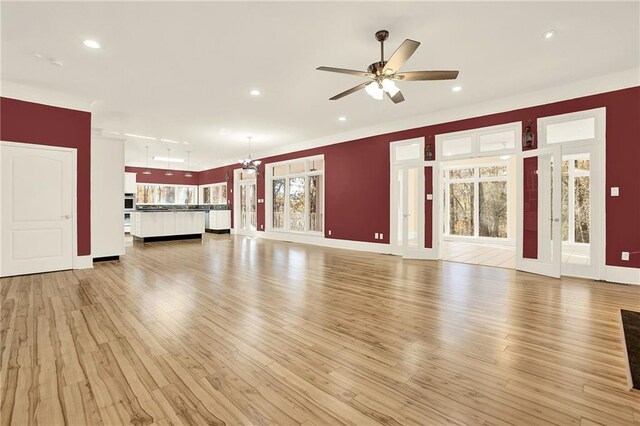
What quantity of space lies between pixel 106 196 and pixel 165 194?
9.54m

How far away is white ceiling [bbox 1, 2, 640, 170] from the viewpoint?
3.11 m

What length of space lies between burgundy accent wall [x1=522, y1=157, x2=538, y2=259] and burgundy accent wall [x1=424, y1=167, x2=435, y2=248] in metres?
1.71

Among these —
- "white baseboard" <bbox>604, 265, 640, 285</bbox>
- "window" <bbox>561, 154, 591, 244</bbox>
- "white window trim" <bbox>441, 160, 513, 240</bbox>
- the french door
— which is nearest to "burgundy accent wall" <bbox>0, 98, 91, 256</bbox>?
the french door

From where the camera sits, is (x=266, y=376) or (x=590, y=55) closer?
(x=266, y=376)

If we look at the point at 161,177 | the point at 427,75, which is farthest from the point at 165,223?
the point at 427,75

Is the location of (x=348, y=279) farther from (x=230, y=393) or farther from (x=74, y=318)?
(x=74, y=318)

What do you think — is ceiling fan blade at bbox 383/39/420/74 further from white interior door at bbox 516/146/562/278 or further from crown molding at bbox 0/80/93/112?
crown molding at bbox 0/80/93/112

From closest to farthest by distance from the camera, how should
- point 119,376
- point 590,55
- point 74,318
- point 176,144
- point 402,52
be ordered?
point 119,376 < point 402,52 < point 74,318 < point 590,55 < point 176,144

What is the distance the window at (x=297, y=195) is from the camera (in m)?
9.45

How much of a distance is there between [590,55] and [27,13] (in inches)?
265

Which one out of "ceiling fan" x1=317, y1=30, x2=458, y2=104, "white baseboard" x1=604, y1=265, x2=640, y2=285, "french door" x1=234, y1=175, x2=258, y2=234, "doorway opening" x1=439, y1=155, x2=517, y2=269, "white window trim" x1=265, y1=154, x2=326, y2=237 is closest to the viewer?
"ceiling fan" x1=317, y1=30, x2=458, y2=104

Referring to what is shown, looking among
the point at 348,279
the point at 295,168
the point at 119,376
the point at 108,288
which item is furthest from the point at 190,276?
the point at 295,168

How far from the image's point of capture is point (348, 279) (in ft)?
15.8

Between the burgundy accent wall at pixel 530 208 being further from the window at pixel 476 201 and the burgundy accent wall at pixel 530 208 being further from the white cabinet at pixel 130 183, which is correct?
the white cabinet at pixel 130 183
